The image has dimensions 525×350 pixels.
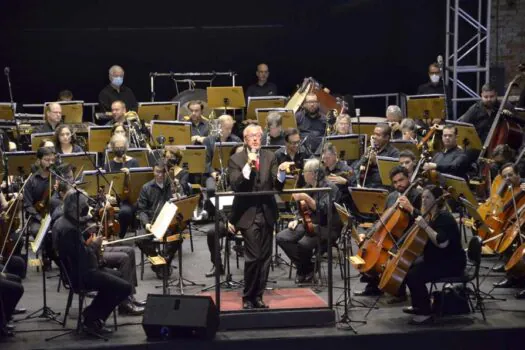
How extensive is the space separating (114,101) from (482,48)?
216 inches

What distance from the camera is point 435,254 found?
9750 mm

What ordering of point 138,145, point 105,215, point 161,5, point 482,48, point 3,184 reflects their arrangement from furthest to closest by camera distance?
point 161,5 < point 482,48 < point 138,145 < point 3,184 < point 105,215

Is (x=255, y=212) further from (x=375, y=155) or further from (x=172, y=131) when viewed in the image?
(x=172, y=131)

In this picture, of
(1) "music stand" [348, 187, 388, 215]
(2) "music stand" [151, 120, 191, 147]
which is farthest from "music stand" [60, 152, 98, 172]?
(1) "music stand" [348, 187, 388, 215]

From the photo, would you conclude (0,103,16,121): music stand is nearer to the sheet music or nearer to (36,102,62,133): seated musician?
(36,102,62,133): seated musician

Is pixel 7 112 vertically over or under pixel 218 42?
under

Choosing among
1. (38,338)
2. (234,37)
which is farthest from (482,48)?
(38,338)

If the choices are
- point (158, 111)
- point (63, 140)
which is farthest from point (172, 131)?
point (63, 140)

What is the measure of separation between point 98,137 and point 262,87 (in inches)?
140

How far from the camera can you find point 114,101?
49.1 feet

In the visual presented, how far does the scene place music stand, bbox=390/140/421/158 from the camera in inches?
505

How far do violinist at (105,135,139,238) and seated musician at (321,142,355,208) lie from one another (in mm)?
2308

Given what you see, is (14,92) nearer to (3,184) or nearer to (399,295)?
(3,184)

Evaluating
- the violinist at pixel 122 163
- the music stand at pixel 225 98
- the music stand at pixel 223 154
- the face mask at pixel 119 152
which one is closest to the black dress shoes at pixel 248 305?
the violinist at pixel 122 163
